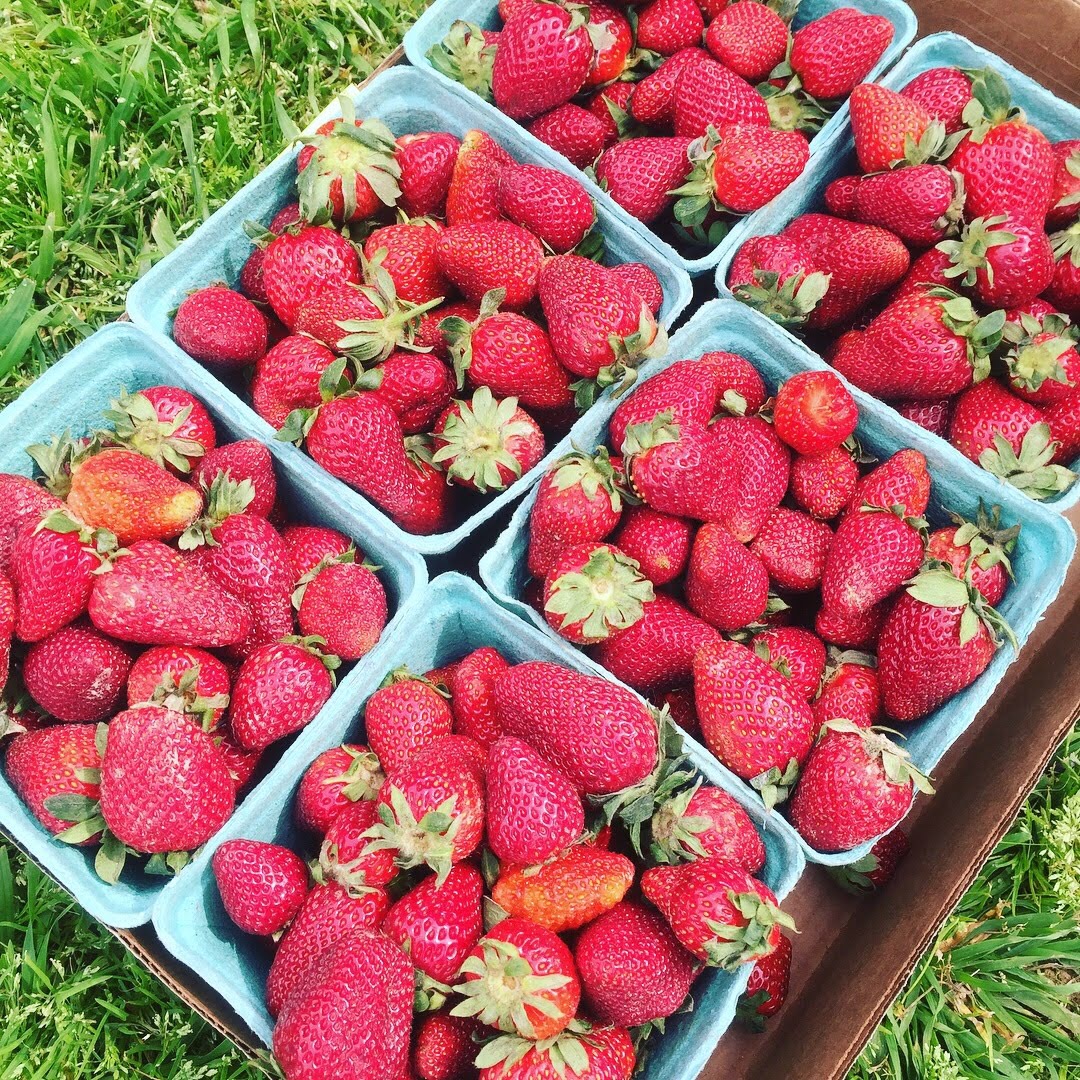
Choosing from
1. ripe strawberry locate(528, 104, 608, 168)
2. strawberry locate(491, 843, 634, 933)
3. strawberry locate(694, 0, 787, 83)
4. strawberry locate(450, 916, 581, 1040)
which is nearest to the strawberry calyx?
strawberry locate(491, 843, 634, 933)

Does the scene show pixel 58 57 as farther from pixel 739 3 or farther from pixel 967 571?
pixel 967 571

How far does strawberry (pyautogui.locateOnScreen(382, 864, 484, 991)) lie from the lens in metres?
1.33

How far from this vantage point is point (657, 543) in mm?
1624

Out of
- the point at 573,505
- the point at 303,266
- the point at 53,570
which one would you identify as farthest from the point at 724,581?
the point at 53,570

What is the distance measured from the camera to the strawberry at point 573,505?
159cm

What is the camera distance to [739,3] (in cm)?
203

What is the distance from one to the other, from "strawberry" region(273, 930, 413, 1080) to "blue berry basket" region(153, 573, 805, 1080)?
18 cm

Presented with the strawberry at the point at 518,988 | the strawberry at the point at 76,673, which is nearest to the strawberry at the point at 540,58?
the strawberry at the point at 76,673

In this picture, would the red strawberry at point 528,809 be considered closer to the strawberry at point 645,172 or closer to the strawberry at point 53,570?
the strawberry at point 53,570

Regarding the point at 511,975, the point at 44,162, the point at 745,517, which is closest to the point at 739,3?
the point at 745,517

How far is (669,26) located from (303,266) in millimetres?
922

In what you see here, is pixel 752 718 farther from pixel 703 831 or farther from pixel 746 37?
pixel 746 37

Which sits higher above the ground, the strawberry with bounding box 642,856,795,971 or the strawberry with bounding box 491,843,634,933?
the strawberry with bounding box 642,856,795,971

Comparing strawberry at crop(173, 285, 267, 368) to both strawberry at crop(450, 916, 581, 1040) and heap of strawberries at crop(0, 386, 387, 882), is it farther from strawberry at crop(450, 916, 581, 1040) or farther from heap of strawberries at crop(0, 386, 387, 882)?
strawberry at crop(450, 916, 581, 1040)
